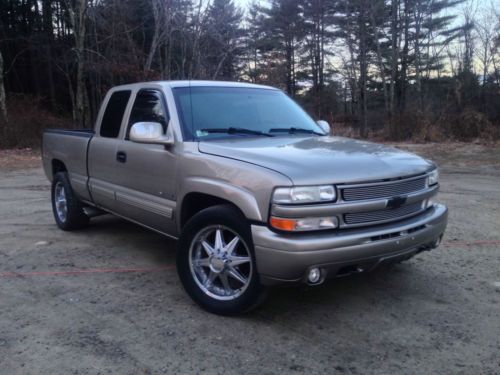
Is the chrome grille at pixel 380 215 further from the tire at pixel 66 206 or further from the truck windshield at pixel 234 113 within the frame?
the tire at pixel 66 206

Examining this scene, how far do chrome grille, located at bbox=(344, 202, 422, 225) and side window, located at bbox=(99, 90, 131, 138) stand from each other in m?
2.88

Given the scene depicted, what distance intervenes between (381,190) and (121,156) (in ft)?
8.80

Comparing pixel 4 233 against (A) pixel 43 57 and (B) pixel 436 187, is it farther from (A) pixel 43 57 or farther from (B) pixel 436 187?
(A) pixel 43 57

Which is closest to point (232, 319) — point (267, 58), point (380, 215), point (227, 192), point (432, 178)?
point (227, 192)

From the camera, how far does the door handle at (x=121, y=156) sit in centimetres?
477

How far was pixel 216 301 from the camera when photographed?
3.66 meters

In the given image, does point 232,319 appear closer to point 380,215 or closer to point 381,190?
point 380,215

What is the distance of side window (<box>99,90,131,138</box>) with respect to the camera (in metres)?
5.13

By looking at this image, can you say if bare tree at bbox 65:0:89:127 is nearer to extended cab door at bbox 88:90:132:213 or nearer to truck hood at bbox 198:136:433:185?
extended cab door at bbox 88:90:132:213

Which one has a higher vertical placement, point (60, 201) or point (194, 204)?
point (194, 204)

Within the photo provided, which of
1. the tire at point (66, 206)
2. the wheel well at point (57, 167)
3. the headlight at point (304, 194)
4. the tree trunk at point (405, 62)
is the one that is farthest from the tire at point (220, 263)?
the tree trunk at point (405, 62)

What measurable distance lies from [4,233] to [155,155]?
3.14m

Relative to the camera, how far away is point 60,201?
644 centimetres

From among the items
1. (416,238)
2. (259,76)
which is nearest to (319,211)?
(416,238)
